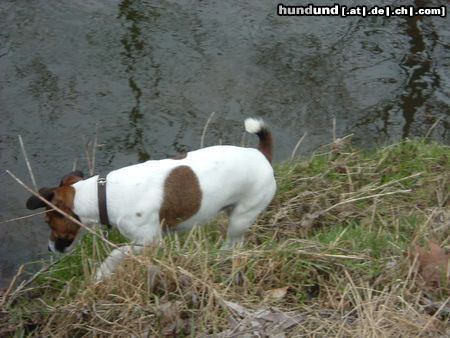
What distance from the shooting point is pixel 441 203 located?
5.64 m

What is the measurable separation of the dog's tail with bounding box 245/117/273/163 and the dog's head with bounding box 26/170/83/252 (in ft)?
3.93

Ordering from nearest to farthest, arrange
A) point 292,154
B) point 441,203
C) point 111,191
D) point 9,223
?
point 111,191, point 441,203, point 9,223, point 292,154

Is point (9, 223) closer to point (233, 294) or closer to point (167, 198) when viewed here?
point (167, 198)

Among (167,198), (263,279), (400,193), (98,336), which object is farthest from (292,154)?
(98,336)

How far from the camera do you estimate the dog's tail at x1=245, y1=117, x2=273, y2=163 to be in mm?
5223

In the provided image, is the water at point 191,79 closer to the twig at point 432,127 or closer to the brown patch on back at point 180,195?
the twig at point 432,127

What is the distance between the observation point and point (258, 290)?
4312 mm

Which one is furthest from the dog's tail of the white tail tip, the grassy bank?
the grassy bank

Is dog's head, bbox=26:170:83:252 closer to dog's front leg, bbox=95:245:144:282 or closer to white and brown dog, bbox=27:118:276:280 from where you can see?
white and brown dog, bbox=27:118:276:280

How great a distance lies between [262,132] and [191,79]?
7.93 feet

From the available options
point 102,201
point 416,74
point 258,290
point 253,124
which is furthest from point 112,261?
point 416,74

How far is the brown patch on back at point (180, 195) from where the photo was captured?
16.1ft

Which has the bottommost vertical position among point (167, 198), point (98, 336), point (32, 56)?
point (98, 336)

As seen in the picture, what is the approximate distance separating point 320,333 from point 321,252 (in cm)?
61
